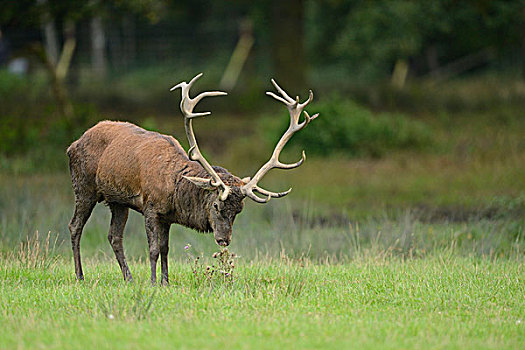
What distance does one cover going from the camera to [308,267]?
9.83 metres

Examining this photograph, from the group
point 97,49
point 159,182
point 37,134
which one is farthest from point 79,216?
point 97,49

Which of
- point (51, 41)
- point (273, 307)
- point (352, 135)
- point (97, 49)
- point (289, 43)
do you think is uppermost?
point (289, 43)

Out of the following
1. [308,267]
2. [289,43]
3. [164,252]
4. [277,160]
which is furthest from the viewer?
[289,43]

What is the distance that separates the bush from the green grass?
9677 mm

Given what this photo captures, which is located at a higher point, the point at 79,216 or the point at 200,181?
the point at 200,181

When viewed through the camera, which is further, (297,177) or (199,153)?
(297,177)

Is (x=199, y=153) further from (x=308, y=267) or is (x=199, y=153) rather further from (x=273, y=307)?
(x=308, y=267)

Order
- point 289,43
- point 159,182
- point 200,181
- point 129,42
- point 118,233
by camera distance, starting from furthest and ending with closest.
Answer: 1. point 129,42
2. point 289,43
3. point 118,233
4. point 159,182
5. point 200,181

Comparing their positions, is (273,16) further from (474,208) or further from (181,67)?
(474,208)

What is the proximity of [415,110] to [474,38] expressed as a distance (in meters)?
11.3

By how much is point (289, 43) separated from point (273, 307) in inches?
689

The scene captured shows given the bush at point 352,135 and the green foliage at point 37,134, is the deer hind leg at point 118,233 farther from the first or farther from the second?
the bush at point 352,135

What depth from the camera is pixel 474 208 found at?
14531 millimetres

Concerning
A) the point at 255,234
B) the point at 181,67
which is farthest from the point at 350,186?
the point at 181,67
